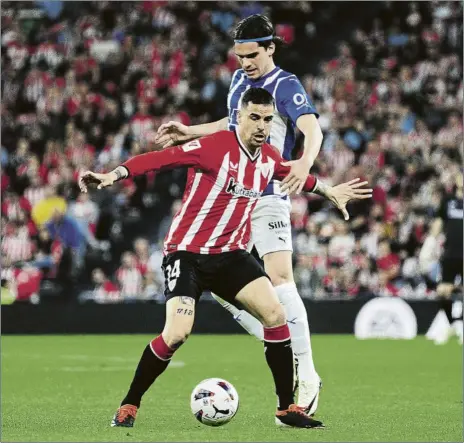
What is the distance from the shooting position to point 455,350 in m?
14.8

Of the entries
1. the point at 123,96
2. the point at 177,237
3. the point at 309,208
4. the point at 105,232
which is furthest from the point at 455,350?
the point at 123,96

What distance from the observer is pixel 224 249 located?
742cm

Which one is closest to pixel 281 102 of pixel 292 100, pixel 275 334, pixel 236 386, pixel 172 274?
pixel 292 100

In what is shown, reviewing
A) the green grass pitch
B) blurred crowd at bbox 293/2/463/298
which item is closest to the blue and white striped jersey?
the green grass pitch

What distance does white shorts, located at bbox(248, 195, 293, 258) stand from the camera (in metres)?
8.07

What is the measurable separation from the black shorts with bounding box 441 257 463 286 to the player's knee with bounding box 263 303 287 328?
28.2ft

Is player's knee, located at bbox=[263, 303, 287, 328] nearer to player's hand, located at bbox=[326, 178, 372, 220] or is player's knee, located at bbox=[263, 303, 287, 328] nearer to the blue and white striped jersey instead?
player's hand, located at bbox=[326, 178, 372, 220]

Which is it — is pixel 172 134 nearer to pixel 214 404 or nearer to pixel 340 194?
pixel 340 194

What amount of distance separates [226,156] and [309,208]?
1201cm

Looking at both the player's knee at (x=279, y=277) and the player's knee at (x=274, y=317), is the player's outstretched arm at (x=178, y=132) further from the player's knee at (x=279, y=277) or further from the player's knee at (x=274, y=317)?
the player's knee at (x=274, y=317)

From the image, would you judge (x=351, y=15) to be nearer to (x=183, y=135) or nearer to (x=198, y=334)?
(x=198, y=334)

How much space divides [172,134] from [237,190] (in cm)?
77

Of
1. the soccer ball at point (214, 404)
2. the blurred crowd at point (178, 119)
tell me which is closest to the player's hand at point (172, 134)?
the soccer ball at point (214, 404)

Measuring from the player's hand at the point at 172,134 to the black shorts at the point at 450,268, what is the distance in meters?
8.24
